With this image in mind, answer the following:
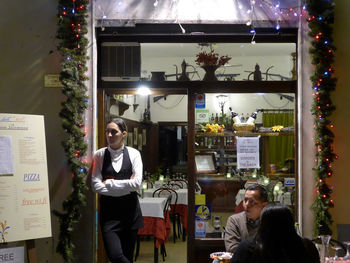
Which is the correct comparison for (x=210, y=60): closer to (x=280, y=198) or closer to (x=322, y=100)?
(x=322, y=100)

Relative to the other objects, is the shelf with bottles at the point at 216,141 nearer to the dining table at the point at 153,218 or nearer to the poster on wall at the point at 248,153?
the poster on wall at the point at 248,153

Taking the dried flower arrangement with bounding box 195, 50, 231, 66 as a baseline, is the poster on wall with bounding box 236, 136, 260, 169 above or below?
below

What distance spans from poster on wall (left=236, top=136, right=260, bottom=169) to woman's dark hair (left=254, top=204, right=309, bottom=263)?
110 inches

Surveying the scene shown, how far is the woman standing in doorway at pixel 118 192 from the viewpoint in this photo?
427cm

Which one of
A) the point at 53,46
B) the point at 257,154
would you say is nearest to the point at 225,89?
the point at 257,154

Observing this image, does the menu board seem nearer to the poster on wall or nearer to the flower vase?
the flower vase

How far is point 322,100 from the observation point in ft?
15.7

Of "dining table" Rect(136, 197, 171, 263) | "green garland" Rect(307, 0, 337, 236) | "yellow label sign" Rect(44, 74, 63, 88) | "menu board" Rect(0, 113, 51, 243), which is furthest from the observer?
"dining table" Rect(136, 197, 171, 263)

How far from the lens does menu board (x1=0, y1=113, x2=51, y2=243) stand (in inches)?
158

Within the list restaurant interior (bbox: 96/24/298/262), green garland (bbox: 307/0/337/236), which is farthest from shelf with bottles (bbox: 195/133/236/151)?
green garland (bbox: 307/0/337/236)

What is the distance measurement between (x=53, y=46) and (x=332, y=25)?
117 inches

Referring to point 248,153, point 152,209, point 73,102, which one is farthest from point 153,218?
point 73,102

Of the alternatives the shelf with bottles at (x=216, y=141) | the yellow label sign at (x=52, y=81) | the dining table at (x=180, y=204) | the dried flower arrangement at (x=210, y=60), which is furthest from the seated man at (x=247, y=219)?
the dining table at (x=180, y=204)

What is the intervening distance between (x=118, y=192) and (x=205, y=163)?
1432mm
